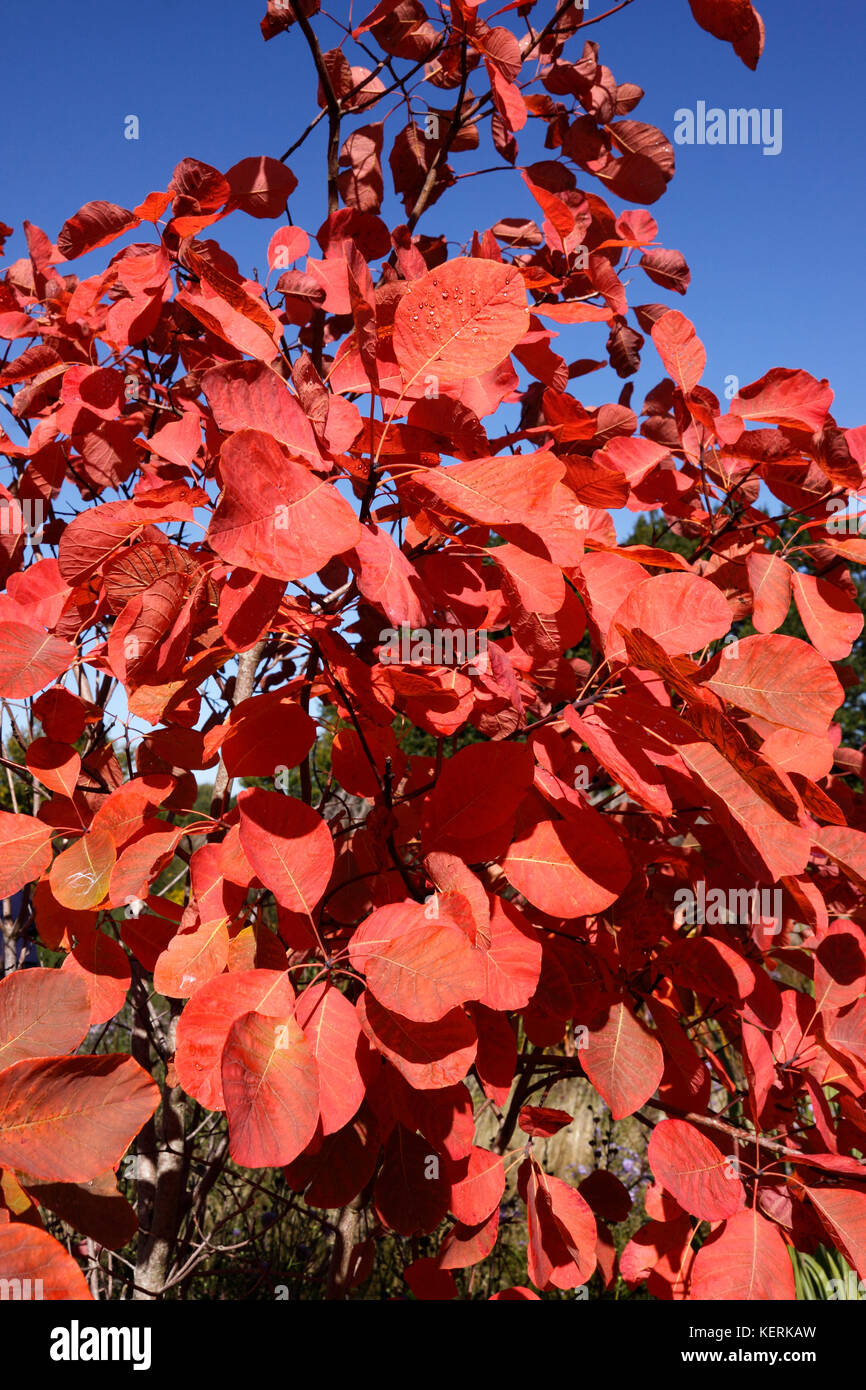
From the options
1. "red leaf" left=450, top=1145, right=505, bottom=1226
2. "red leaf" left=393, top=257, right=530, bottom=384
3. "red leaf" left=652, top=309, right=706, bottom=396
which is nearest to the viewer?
"red leaf" left=393, top=257, right=530, bottom=384


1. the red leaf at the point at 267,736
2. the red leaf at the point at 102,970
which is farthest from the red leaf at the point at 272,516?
the red leaf at the point at 102,970

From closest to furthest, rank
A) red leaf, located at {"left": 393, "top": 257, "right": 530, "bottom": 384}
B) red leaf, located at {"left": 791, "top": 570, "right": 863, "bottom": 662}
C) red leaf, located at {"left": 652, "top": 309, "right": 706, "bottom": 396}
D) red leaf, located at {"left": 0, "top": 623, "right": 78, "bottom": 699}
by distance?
red leaf, located at {"left": 393, "top": 257, "right": 530, "bottom": 384}, red leaf, located at {"left": 0, "top": 623, "right": 78, "bottom": 699}, red leaf, located at {"left": 791, "top": 570, "right": 863, "bottom": 662}, red leaf, located at {"left": 652, "top": 309, "right": 706, "bottom": 396}

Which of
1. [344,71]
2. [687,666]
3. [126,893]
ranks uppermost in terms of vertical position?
[344,71]

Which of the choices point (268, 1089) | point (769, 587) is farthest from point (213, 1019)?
point (769, 587)

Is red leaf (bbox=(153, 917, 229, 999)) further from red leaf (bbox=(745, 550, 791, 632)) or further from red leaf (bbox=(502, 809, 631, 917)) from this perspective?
red leaf (bbox=(745, 550, 791, 632))

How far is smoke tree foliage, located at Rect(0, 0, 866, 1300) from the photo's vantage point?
0.66m

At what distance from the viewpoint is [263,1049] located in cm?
66

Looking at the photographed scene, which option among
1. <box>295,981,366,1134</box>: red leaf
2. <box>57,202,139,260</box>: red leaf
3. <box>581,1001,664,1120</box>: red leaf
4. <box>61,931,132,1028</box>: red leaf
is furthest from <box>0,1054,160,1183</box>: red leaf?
<box>57,202,139,260</box>: red leaf

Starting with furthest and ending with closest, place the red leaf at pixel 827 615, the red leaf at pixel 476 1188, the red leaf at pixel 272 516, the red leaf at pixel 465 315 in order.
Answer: the red leaf at pixel 827 615 < the red leaf at pixel 476 1188 < the red leaf at pixel 465 315 < the red leaf at pixel 272 516

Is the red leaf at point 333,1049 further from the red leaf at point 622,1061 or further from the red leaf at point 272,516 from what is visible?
the red leaf at point 272,516

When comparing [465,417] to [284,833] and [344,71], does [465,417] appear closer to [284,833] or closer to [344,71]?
Answer: [284,833]

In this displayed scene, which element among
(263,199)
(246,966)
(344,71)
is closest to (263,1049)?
(246,966)

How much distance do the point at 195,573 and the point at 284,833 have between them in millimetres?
259

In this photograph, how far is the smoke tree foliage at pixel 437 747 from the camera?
26.2 inches
